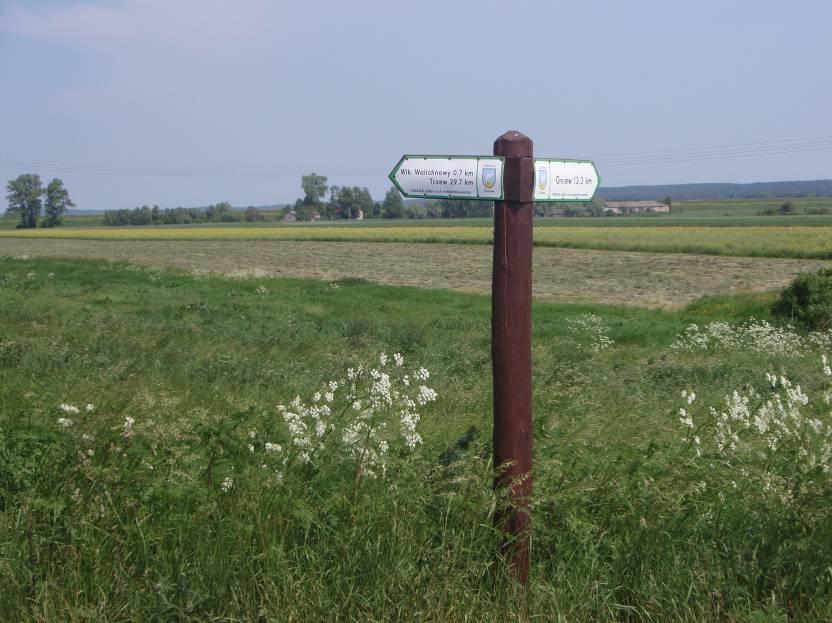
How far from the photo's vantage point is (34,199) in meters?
124

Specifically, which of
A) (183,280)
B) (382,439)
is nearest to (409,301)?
(183,280)

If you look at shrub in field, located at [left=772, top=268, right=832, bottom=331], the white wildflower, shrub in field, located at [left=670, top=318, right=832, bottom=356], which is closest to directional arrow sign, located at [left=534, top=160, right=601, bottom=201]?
the white wildflower

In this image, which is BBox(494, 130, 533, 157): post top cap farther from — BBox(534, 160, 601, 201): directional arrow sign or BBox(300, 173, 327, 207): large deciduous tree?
BBox(300, 173, 327, 207): large deciduous tree

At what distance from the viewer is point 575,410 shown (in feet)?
19.4

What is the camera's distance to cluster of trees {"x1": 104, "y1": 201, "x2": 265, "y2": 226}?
137 m

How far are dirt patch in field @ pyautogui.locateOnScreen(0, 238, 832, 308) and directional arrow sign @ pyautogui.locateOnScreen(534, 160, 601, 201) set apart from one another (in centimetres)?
2205

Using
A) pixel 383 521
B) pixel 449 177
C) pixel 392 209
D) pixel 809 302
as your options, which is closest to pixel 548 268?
pixel 809 302

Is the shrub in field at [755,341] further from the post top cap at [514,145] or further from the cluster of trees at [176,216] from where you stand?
the cluster of trees at [176,216]

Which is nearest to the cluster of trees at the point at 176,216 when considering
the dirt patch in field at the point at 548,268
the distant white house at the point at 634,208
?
the distant white house at the point at 634,208

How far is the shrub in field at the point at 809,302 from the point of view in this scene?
15.9 meters

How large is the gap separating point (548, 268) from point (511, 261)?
36.3 m

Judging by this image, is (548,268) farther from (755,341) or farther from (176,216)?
(176,216)

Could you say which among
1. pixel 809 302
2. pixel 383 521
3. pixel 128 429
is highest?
pixel 128 429

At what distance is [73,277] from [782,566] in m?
30.4
